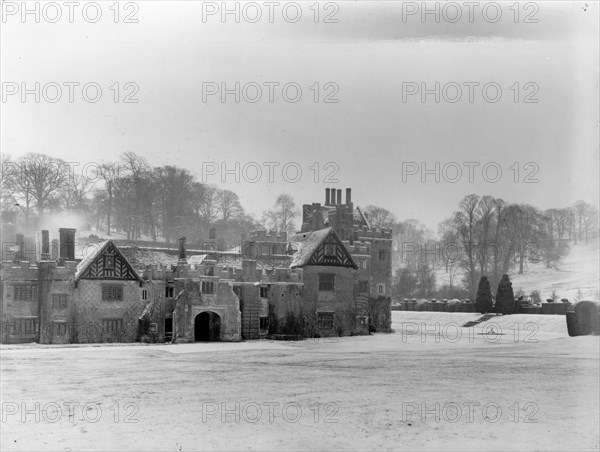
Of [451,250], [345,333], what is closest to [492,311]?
[345,333]

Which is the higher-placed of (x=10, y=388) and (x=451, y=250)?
(x=451, y=250)

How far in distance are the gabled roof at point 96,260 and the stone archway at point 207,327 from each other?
472cm

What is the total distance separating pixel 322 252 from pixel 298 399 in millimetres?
29457

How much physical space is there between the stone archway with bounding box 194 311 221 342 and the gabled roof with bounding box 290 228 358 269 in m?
8.32

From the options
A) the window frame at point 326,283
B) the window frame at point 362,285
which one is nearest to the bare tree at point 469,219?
the window frame at point 362,285

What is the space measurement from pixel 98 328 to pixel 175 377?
57.5 ft

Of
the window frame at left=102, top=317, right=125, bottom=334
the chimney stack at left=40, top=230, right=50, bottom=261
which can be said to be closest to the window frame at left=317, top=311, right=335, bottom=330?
the window frame at left=102, top=317, right=125, bottom=334

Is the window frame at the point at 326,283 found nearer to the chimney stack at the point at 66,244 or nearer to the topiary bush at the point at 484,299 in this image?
the chimney stack at the point at 66,244

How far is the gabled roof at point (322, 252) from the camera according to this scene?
49.9 meters

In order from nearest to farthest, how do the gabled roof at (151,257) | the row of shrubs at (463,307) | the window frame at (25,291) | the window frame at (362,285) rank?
the window frame at (25,291) → the gabled roof at (151,257) → the window frame at (362,285) → the row of shrubs at (463,307)

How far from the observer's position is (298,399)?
69.7 ft

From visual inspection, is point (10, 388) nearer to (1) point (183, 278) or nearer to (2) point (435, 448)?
(2) point (435, 448)

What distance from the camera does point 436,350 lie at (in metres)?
38.0

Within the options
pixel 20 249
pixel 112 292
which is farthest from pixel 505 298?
pixel 20 249
